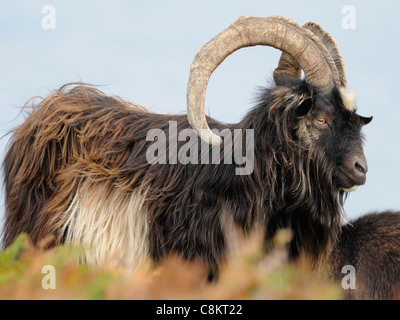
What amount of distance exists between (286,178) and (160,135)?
1.76 m

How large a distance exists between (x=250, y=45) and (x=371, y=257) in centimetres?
400

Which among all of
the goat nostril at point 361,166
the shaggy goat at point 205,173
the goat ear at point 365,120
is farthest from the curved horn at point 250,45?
the goat nostril at point 361,166

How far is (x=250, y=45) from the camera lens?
8.27 m

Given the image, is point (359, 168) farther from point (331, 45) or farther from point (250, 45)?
point (331, 45)

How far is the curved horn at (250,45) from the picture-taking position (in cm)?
771

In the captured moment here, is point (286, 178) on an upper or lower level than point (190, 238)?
upper

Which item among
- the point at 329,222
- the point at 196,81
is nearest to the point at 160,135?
the point at 196,81

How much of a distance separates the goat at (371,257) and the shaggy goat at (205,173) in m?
2.05
